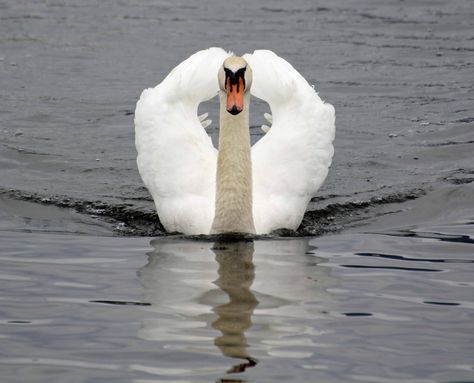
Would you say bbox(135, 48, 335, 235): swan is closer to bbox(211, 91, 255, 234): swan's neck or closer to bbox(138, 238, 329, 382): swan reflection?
bbox(211, 91, 255, 234): swan's neck

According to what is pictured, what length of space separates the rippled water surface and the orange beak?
44.0 inches

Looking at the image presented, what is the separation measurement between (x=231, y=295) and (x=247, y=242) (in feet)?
5.06

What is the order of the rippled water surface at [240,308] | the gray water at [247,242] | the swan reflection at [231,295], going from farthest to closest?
the swan reflection at [231,295] → the gray water at [247,242] → the rippled water surface at [240,308]

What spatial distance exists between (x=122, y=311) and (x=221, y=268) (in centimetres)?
132

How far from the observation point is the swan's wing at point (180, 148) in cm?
1029

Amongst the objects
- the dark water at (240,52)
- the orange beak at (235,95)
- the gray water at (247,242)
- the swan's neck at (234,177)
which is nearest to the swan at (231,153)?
the swan's neck at (234,177)

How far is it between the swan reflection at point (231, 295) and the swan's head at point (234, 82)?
112 cm

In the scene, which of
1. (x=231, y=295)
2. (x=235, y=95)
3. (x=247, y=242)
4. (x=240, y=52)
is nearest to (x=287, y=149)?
(x=247, y=242)

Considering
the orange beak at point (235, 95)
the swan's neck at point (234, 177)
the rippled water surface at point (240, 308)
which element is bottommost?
the rippled water surface at point (240, 308)

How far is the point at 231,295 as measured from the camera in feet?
27.2

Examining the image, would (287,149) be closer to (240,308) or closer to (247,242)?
(247,242)

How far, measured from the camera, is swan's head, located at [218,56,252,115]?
30.8 feet

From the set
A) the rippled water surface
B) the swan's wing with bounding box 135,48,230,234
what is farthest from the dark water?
the rippled water surface

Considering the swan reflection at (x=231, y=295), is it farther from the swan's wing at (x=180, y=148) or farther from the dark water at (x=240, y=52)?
the dark water at (x=240, y=52)
